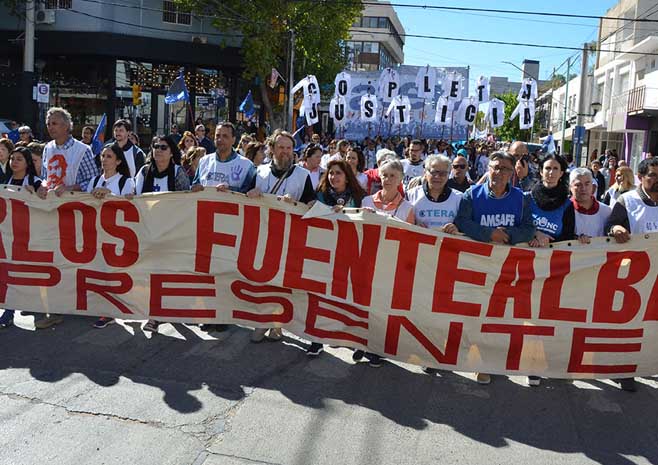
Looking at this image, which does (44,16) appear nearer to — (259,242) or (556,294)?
(259,242)

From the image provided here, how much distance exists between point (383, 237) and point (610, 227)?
5.82 ft

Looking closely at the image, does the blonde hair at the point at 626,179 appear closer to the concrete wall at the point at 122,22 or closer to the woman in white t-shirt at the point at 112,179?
the woman in white t-shirt at the point at 112,179

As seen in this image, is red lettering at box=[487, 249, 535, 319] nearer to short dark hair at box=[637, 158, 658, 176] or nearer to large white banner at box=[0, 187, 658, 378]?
large white banner at box=[0, 187, 658, 378]

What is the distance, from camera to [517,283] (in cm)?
517

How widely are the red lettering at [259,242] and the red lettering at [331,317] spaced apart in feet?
1.36

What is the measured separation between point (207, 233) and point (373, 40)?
75.3 meters

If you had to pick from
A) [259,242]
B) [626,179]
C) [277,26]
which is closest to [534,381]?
[259,242]

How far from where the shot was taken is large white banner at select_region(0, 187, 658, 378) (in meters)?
5.12

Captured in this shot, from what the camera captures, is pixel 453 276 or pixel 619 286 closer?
pixel 619 286

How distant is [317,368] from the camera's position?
212 inches

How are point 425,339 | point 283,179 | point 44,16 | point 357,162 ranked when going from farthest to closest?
point 44,16 < point 357,162 < point 283,179 < point 425,339

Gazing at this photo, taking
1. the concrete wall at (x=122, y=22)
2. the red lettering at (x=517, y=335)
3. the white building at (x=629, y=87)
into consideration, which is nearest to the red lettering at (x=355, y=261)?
the red lettering at (x=517, y=335)

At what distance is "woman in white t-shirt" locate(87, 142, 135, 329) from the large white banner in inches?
12.8

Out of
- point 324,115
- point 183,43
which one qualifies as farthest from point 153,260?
point 324,115
